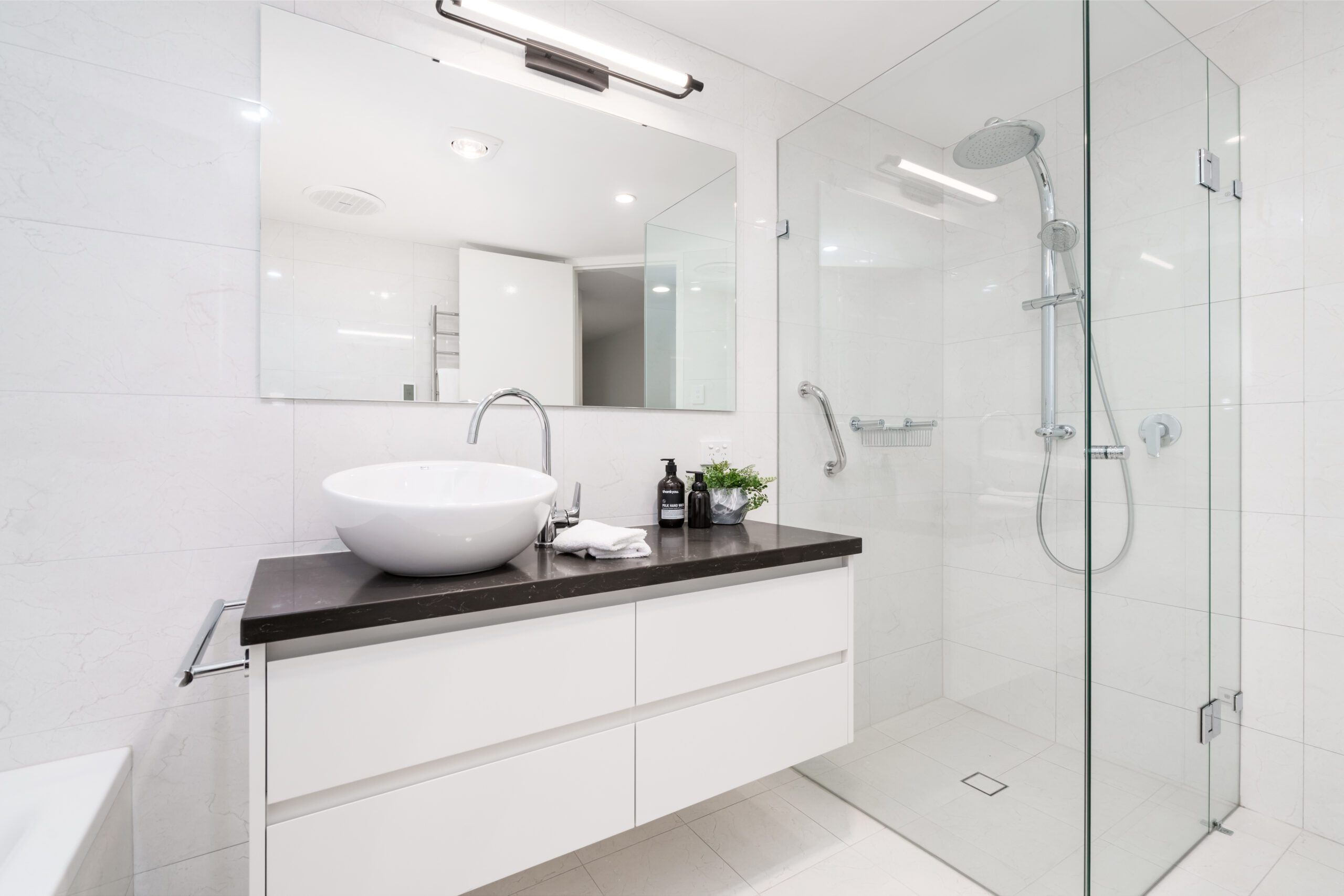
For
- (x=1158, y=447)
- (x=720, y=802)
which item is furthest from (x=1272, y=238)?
(x=720, y=802)

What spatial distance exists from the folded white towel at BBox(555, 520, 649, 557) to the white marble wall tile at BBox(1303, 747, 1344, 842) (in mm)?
2002

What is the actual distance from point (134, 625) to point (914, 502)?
1852 mm

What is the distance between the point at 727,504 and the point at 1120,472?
3.11 feet

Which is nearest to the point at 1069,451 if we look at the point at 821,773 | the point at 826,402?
the point at 826,402

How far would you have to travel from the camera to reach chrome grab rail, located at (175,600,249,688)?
854 mm

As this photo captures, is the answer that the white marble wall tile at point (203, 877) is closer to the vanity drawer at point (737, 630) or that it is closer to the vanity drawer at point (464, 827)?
the vanity drawer at point (464, 827)

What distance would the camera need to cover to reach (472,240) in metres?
1.53

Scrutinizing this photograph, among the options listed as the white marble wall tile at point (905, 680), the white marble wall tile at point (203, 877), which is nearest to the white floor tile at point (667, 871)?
the white marble wall tile at point (905, 680)

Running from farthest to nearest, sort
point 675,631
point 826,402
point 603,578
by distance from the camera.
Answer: point 826,402 → point 675,631 → point 603,578

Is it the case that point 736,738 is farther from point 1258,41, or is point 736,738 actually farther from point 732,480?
point 1258,41

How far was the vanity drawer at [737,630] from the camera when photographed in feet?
3.93

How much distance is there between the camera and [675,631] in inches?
48.1

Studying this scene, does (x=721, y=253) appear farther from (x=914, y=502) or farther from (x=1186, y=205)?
(x=1186, y=205)

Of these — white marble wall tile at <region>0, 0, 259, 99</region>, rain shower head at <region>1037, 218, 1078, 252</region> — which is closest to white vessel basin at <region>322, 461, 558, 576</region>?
white marble wall tile at <region>0, 0, 259, 99</region>
